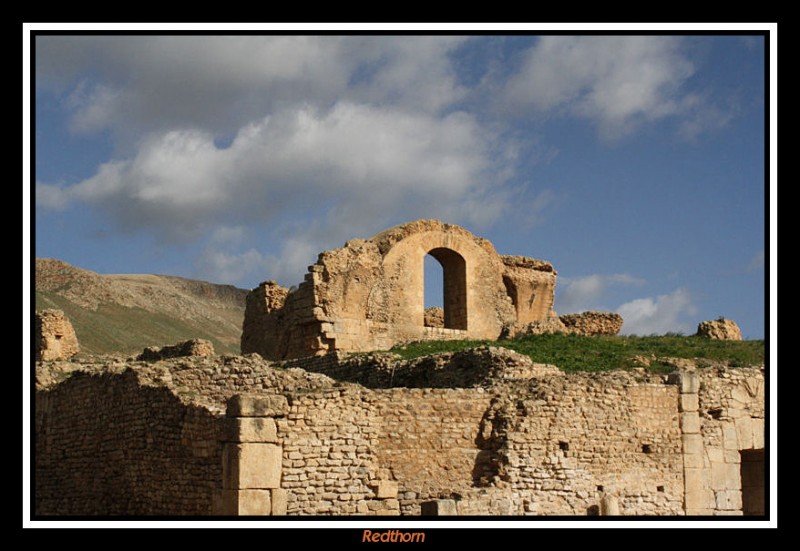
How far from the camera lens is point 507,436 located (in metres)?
16.5

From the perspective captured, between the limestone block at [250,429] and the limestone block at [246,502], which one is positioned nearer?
the limestone block at [246,502]

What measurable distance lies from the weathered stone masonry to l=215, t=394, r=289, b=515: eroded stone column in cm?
2

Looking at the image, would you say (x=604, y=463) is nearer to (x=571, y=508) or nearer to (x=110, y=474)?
(x=571, y=508)

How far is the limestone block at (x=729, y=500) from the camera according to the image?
1839 cm

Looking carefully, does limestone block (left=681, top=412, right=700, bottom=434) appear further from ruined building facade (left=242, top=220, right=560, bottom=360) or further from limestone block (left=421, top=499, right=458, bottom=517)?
ruined building facade (left=242, top=220, right=560, bottom=360)

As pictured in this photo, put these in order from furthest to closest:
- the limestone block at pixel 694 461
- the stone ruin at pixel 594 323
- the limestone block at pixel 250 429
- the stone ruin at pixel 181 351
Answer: the stone ruin at pixel 594 323
the stone ruin at pixel 181 351
the limestone block at pixel 694 461
the limestone block at pixel 250 429

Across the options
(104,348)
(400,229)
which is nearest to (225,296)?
(104,348)

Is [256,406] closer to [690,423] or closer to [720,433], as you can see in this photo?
[690,423]

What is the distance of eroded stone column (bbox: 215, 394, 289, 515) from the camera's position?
1455 centimetres

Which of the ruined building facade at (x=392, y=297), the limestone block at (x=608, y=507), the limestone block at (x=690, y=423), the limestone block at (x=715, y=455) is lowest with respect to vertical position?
the limestone block at (x=608, y=507)

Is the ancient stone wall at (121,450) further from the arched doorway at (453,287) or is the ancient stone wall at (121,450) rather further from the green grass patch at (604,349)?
the arched doorway at (453,287)

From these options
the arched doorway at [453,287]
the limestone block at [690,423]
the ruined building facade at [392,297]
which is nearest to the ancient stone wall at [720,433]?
the limestone block at [690,423]

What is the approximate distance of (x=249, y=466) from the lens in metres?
14.6

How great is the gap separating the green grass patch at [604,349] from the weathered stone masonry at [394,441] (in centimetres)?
224
